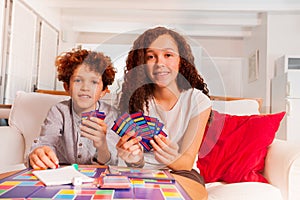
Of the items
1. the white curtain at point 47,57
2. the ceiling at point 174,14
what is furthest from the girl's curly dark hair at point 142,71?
the white curtain at point 47,57

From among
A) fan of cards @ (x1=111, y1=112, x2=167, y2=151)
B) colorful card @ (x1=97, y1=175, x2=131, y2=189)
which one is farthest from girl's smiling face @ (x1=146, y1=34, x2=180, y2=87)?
colorful card @ (x1=97, y1=175, x2=131, y2=189)

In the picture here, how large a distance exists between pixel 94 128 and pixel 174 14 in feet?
12.7

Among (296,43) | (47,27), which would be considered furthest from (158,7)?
(296,43)

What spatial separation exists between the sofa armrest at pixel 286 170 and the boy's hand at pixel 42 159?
87 centimetres

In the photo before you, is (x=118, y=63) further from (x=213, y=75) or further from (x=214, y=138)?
(x=214, y=138)

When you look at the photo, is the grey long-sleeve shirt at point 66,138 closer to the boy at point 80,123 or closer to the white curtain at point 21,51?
the boy at point 80,123

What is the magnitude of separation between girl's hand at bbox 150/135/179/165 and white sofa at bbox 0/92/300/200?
229 mm

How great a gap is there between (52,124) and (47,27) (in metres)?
3.57

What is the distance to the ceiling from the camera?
13.5ft

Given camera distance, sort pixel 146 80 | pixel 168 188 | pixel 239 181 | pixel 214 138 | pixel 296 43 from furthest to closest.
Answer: pixel 296 43 → pixel 239 181 → pixel 214 138 → pixel 146 80 → pixel 168 188

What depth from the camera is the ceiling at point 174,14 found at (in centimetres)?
410

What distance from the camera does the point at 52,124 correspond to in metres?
1.14

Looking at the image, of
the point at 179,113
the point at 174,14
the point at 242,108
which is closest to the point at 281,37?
the point at 174,14

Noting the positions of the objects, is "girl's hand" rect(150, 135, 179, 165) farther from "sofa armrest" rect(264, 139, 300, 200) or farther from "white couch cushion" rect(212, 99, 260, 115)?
"white couch cushion" rect(212, 99, 260, 115)
